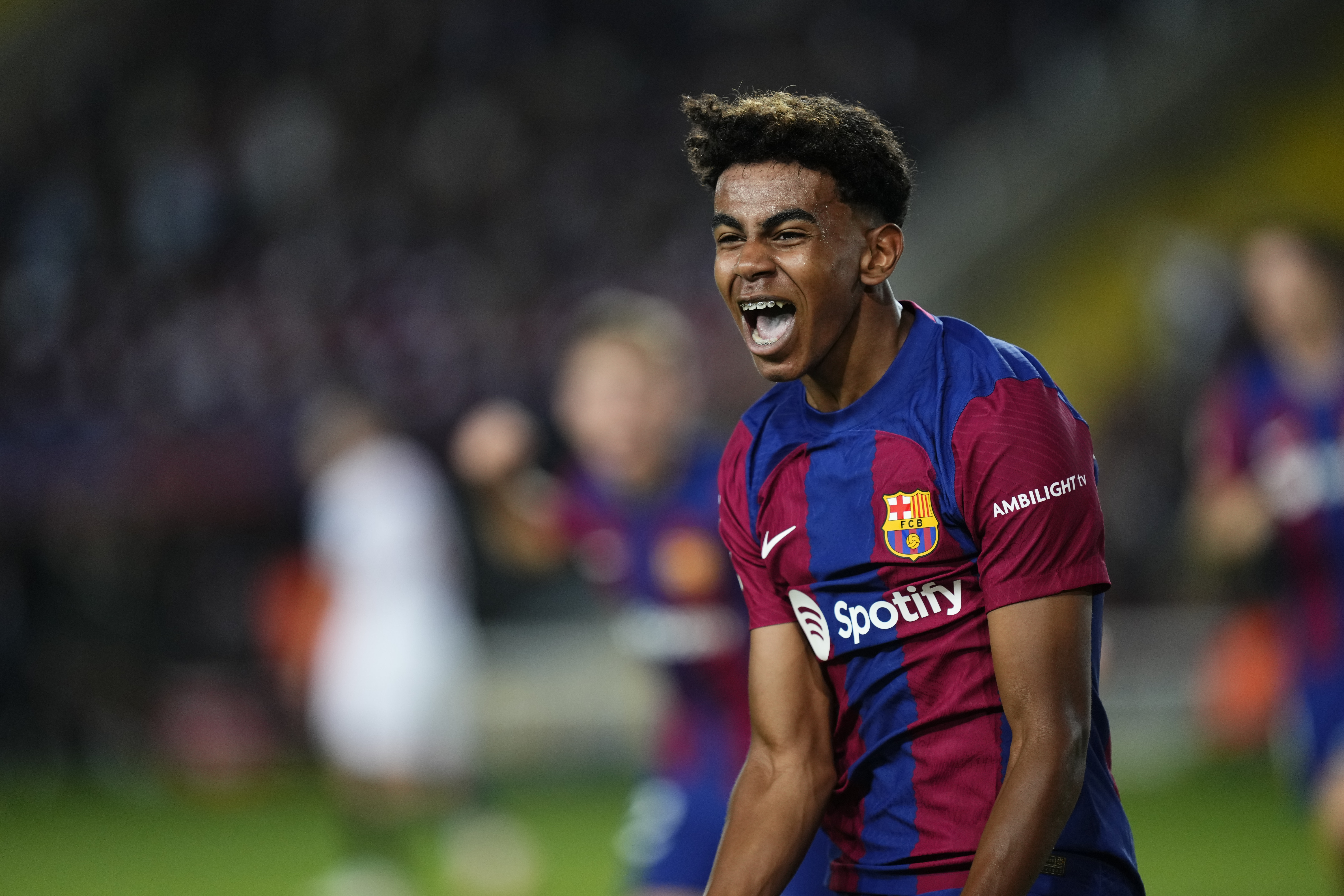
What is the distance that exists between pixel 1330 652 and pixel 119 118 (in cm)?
1658

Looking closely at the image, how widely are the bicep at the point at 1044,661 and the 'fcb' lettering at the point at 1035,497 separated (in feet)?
0.54

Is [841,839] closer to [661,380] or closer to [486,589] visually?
[661,380]

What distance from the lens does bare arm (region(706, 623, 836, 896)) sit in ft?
10.8

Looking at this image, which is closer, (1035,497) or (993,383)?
(1035,497)

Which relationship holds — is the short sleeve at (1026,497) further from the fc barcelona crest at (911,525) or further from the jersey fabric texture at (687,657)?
the jersey fabric texture at (687,657)

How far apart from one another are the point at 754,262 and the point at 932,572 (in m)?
0.68

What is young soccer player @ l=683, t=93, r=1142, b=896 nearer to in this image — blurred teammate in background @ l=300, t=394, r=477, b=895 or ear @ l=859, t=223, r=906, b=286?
ear @ l=859, t=223, r=906, b=286

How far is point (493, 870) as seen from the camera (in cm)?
972

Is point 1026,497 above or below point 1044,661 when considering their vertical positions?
above

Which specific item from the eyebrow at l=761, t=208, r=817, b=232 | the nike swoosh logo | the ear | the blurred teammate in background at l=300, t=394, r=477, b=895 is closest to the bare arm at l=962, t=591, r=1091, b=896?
the nike swoosh logo

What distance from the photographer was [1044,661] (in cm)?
293

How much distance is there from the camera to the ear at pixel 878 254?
3213 millimetres

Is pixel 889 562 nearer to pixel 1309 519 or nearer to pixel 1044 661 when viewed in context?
pixel 1044 661

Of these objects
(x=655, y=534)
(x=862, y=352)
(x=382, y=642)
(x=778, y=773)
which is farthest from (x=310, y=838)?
(x=862, y=352)
